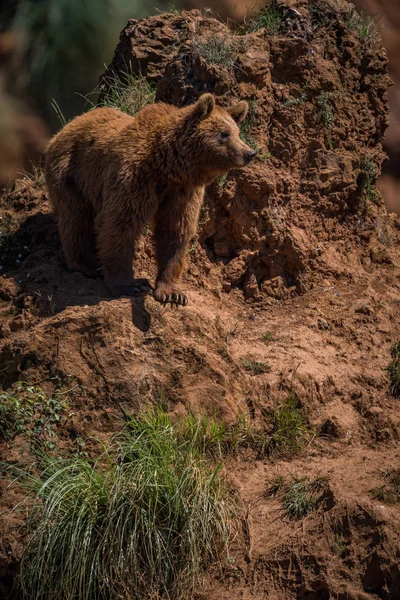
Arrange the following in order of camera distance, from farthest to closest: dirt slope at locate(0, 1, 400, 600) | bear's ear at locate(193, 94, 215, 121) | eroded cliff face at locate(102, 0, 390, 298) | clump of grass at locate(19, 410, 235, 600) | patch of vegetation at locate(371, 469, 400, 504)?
eroded cliff face at locate(102, 0, 390, 298), bear's ear at locate(193, 94, 215, 121), patch of vegetation at locate(371, 469, 400, 504), dirt slope at locate(0, 1, 400, 600), clump of grass at locate(19, 410, 235, 600)

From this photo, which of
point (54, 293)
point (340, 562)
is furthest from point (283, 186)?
point (340, 562)

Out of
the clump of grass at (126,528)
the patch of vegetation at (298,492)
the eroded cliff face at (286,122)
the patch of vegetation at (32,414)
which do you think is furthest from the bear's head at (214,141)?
the patch of vegetation at (298,492)

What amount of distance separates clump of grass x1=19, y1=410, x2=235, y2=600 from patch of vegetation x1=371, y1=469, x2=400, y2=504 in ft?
3.32

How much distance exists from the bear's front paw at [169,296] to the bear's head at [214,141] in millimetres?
1061

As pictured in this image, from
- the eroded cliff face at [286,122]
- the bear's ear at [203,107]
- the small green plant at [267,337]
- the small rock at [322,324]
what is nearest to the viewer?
the bear's ear at [203,107]

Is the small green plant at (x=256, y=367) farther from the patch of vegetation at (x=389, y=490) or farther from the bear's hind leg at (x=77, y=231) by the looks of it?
the bear's hind leg at (x=77, y=231)

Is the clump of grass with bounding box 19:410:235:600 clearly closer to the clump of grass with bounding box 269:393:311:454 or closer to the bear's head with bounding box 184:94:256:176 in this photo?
the clump of grass with bounding box 269:393:311:454

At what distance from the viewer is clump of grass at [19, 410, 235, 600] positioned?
513 cm

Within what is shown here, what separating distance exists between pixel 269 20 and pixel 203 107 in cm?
215

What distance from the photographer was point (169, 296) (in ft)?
21.1

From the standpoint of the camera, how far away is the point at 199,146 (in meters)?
6.70

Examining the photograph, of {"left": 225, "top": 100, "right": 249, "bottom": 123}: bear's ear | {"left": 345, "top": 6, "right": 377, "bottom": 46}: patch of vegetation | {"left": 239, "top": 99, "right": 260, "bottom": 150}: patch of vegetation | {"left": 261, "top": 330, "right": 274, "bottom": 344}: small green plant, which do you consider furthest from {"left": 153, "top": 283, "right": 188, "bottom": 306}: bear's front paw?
{"left": 345, "top": 6, "right": 377, "bottom": 46}: patch of vegetation

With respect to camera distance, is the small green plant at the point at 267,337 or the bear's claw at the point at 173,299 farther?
the small green plant at the point at 267,337

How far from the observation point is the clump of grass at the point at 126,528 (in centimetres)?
513
